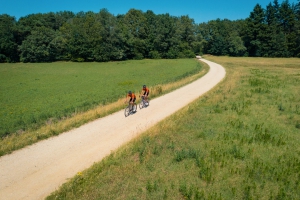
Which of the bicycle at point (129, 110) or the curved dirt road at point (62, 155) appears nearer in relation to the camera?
the curved dirt road at point (62, 155)

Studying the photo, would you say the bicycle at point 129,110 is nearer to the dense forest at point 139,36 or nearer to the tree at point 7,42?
the dense forest at point 139,36

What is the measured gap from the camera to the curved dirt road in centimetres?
880

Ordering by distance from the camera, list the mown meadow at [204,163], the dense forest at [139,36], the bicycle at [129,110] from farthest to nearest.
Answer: the dense forest at [139,36], the bicycle at [129,110], the mown meadow at [204,163]

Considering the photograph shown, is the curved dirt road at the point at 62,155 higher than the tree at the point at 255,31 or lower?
lower

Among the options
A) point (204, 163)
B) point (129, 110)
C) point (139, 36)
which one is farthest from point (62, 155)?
point (139, 36)

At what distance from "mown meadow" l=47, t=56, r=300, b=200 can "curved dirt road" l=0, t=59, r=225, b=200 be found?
951mm

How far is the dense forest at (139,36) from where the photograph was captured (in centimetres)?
7850

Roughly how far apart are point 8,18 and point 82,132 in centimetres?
9817

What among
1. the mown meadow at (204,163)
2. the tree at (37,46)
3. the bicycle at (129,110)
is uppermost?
the tree at (37,46)

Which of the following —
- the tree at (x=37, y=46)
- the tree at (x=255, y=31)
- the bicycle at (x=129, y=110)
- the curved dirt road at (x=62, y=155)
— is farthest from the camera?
the tree at (x=255, y=31)

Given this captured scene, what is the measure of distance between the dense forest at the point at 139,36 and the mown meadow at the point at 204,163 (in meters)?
70.2

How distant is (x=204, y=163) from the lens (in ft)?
32.4

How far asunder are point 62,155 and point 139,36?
87747 mm

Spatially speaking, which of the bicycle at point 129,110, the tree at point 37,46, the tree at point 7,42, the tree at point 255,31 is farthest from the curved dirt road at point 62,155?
the tree at point 255,31
